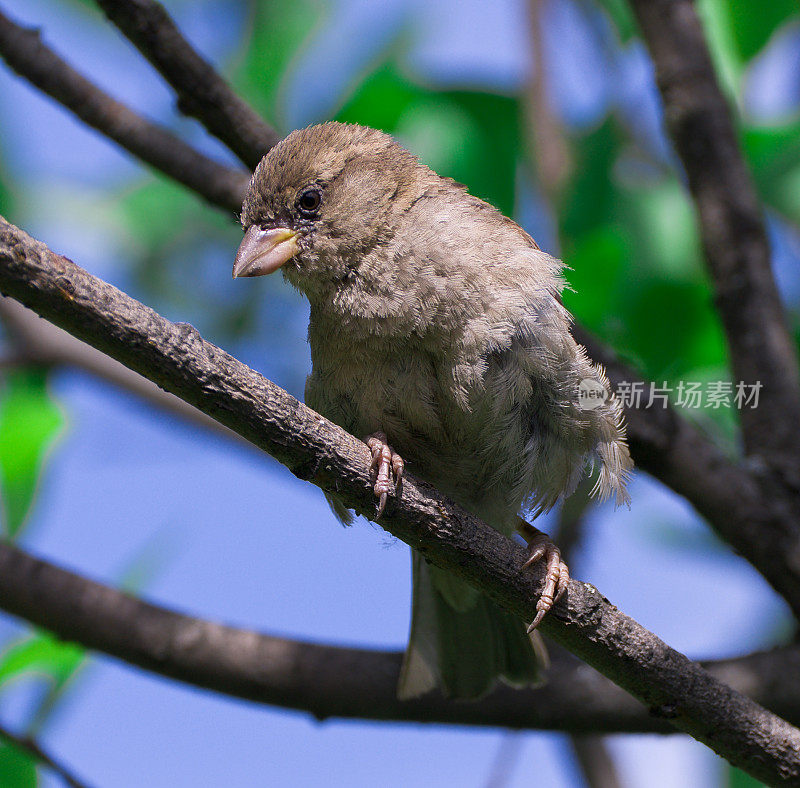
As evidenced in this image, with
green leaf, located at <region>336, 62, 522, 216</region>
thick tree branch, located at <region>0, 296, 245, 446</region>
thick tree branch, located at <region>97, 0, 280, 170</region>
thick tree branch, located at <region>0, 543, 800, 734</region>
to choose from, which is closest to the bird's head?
thick tree branch, located at <region>97, 0, 280, 170</region>

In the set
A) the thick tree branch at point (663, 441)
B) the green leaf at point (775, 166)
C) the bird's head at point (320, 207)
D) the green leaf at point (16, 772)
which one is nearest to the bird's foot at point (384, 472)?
the bird's head at point (320, 207)

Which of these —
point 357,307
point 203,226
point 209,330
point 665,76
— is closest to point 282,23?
point 203,226

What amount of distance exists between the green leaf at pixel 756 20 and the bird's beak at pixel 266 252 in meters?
2.39

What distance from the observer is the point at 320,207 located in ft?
10.5

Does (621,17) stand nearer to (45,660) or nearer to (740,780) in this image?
(740,780)

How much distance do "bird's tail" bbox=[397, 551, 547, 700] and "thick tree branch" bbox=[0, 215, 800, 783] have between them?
0.65 metres

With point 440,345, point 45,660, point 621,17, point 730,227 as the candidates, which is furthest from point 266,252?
point 621,17

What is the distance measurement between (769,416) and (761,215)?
A: 834mm

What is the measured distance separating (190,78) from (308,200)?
676 millimetres

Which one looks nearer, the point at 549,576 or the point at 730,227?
the point at 549,576

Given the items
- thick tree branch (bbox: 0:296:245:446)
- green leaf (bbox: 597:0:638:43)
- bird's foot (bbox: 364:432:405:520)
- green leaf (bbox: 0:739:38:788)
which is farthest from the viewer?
thick tree branch (bbox: 0:296:245:446)

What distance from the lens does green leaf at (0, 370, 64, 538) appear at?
392cm

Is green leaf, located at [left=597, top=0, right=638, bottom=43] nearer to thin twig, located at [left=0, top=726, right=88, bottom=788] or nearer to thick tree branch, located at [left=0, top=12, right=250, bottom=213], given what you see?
thick tree branch, located at [left=0, top=12, right=250, bottom=213]

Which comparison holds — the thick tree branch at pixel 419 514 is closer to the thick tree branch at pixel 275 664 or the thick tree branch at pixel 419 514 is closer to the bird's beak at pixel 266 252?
the thick tree branch at pixel 275 664
